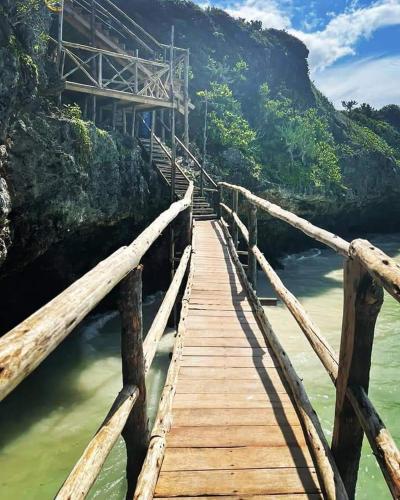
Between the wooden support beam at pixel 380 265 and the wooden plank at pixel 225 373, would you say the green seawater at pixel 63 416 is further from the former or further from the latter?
the wooden support beam at pixel 380 265

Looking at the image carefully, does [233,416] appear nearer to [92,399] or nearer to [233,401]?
[233,401]

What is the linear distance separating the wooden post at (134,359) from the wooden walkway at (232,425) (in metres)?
0.24

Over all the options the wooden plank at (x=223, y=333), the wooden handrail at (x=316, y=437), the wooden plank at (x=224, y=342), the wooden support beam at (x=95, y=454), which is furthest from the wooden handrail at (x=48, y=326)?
the wooden plank at (x=223, y=333)

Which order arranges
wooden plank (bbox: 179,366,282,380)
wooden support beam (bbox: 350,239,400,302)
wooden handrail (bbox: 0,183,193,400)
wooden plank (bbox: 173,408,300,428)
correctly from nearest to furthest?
wooden handrail (bbox: 0,183,193,400) < wooden support beam (bbox: 350,239,400,302) < wooden plank (bbox: 173,408,300,428) < wooden plank (bbox: 179,366,282,380)

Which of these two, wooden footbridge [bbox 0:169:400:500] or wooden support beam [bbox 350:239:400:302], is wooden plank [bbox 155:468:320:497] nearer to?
wooden footbridge [bbox 0:169:400:500]

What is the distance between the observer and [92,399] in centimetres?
777

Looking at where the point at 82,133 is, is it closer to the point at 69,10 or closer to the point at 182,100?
the point at 69,10

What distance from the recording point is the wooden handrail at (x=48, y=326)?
113 cm

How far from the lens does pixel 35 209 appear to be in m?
9.29

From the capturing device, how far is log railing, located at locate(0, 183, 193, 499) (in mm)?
1202

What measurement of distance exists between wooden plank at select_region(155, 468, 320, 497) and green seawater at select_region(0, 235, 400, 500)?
3104 mm

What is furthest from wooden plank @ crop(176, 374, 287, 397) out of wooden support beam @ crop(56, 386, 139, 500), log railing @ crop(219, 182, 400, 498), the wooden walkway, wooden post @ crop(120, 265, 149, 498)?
wooden support beam @ crop(56, 386, 139, 500)

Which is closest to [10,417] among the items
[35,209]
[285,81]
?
[35,209]

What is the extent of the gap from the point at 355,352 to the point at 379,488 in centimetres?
392
